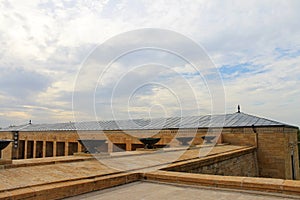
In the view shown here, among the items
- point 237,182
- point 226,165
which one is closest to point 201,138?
point 226,165

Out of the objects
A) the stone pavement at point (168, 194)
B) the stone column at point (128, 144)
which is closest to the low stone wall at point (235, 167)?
the stone pavement at point (168, 194)

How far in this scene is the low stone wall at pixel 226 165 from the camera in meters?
6.39

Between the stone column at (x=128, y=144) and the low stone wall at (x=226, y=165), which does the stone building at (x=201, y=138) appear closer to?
the stone column at (x=128, y=144)

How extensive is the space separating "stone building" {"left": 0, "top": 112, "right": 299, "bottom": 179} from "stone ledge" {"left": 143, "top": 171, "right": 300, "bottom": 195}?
4.24 metres

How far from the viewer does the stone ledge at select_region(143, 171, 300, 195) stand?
3.82 metres

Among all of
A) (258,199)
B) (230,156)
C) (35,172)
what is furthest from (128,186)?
(230,156)

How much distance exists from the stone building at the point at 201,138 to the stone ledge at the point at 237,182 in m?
4.24

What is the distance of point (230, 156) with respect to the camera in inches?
348

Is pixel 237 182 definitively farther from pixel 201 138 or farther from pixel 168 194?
pixel 201 138

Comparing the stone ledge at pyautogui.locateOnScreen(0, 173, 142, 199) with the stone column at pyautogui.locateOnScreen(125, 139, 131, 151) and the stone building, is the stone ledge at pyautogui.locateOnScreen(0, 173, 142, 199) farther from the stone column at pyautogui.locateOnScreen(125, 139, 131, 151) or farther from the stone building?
the stone column at pyautogui.locateOnScreen(125, 139, 131, 151)

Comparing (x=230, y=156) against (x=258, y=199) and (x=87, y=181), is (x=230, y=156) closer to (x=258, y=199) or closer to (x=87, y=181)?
(x=258, y=199)

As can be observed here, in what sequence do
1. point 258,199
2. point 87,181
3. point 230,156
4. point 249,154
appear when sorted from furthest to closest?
point 249,154 < point 230,156 < point 87,181 < point 258,199

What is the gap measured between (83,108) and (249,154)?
8367 mm

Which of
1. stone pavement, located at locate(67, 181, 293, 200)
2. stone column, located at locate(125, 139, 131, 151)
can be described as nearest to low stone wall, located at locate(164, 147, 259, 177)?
stone pavement, located at locate(67, 181, 293, 200)
